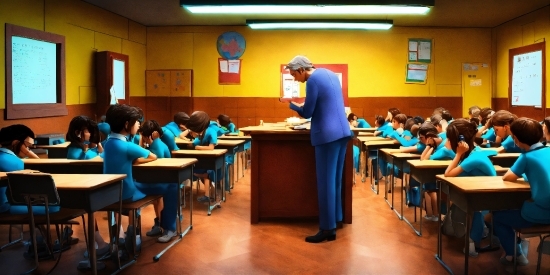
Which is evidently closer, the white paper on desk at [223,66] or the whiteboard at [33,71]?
the whiteboard at [33,71]

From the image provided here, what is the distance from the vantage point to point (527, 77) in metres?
8.88

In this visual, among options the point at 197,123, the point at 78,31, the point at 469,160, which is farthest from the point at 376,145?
the point at 78,31

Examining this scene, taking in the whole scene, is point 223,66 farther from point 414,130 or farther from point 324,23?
point 414,130

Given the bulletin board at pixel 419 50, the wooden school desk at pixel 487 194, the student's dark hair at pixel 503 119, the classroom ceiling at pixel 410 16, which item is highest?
the classroom ceiling at pixel 410 16

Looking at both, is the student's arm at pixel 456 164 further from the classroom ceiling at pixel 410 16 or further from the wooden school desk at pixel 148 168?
the classroom ceiling at pixel 410 16

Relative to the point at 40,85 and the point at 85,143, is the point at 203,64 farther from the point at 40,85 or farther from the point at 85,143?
the point at 85,143

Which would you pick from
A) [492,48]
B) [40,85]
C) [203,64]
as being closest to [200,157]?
[40,85]

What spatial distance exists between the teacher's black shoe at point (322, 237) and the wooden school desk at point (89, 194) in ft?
5.67

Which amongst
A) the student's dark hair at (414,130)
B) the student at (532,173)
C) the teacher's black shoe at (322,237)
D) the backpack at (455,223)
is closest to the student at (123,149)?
the teacher's black shoe at (322,237)

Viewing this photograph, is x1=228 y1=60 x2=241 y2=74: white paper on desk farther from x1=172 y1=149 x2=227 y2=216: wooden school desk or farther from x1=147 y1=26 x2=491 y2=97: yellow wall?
x1=172 y1=149 x2=227 y2=216: wooden school desk

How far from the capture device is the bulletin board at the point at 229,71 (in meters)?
10.4

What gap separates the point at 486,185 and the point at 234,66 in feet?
25.9

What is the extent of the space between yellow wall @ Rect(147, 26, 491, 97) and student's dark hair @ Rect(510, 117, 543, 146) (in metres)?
7.36

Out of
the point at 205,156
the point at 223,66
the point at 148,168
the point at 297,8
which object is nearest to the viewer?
the point at 148,168
